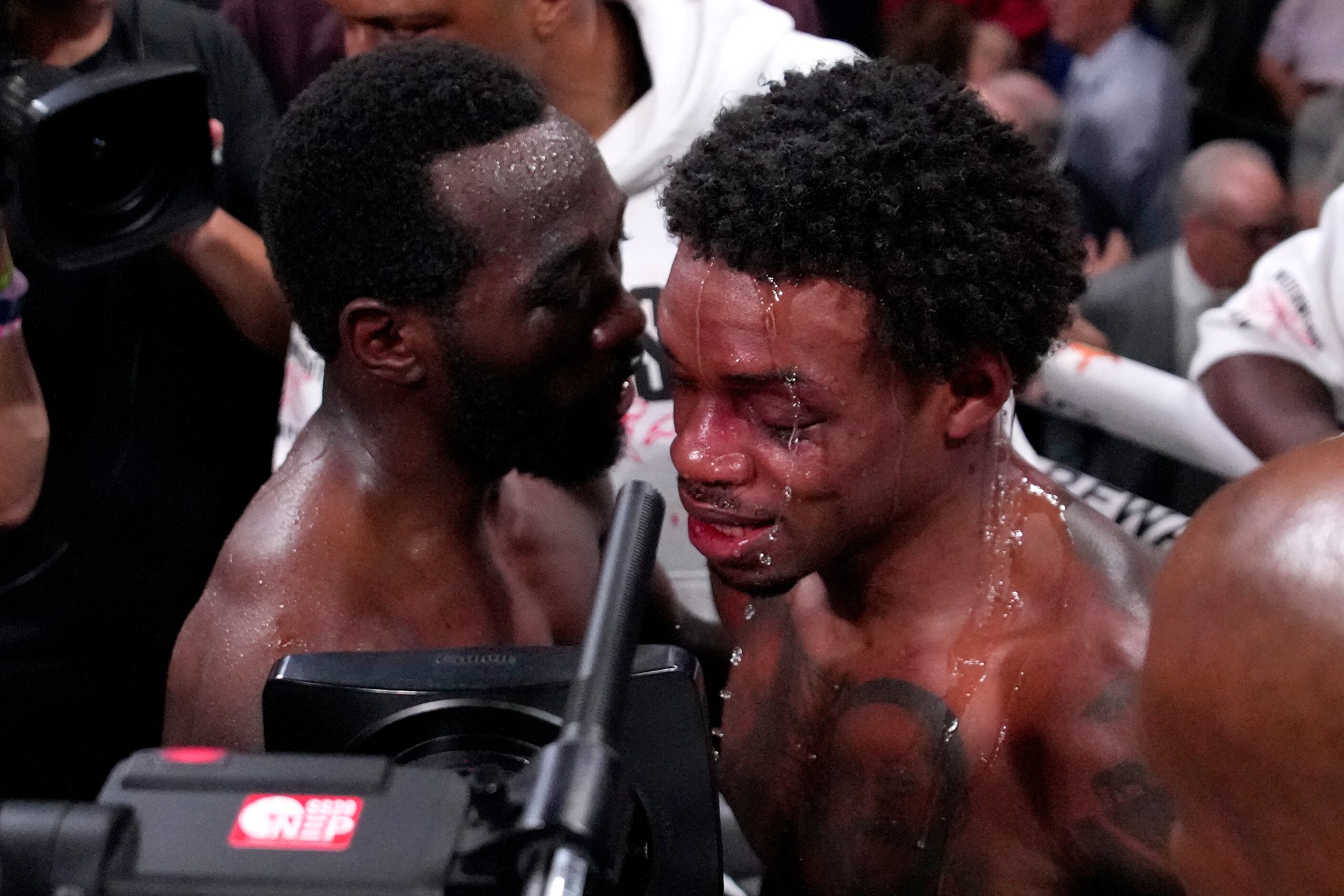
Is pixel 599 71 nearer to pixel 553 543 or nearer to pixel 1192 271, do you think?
pixel 553 543

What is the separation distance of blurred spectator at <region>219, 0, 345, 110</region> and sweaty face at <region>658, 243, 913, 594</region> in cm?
136

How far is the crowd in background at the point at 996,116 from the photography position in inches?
61.8

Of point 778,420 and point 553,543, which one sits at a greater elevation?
point 778,420

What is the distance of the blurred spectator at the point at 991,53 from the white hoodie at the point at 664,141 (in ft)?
3.69

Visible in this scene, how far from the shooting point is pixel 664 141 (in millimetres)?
1870

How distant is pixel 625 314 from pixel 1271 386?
3.56ft

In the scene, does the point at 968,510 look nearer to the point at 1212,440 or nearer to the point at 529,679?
the point at 529,679

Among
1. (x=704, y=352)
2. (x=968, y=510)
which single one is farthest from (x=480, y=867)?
(x=968, y=510)

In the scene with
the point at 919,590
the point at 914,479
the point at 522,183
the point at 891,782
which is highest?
the point at 522,183

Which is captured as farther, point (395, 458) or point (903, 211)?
point (395, 458)

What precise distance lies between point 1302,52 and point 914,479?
2.39 metres

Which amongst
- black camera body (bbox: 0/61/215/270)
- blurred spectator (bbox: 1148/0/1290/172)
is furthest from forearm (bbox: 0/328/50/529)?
blurred spectator (bbox: 1148/0/1290/172)

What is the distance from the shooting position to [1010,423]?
52.4 inches

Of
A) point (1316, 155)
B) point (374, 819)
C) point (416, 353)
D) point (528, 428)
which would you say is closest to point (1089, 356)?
point (1316, 155)
